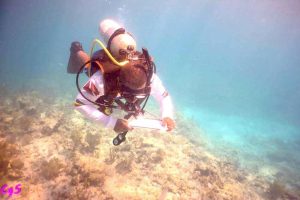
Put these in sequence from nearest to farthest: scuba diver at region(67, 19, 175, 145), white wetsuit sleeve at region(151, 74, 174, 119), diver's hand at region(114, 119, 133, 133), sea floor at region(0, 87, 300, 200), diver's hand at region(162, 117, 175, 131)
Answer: scuba diver at region(67, 19, 175, 145) < diver's hand at region(114, 119, 133, 133) < diver's hand at region(162, 117, 175, 131) < white wetsuit sleeve at region(151, 74, 174, 119) < sea floor at region(0, 87, 300, 200)

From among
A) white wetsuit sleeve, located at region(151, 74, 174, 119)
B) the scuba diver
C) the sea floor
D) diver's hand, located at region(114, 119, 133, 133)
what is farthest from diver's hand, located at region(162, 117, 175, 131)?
the sea floor

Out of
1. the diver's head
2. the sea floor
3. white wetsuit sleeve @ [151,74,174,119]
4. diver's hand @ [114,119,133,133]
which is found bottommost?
the sea floor

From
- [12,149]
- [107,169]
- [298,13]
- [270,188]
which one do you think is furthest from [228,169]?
[298,13]

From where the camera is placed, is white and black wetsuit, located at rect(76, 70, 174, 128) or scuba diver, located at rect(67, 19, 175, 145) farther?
white and black wetsuit, located at rect(76, 70, 174, 128)

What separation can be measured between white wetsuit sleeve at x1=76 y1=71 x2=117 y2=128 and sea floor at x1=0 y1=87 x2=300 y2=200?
11.1 ft

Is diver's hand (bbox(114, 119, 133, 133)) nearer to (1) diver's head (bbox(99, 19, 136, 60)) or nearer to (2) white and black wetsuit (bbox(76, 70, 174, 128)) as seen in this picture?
(2) white and black wetsuit (bbox(76, 70, 174, 128))

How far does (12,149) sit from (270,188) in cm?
1014

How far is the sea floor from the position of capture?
240 inches

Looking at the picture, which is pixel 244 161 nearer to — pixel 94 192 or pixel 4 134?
pixel 94 192

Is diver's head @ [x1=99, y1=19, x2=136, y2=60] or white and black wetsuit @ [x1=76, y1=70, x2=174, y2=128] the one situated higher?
diver's head @ [x1=99, y1=19, x2=136, y2=60]

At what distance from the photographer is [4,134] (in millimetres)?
8891

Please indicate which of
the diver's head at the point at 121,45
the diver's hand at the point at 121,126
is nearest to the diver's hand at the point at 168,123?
the diver's hand at the point at 121,126

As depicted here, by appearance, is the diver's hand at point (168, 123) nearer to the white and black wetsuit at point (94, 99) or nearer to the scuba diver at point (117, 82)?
the scuba diver at point (117, 82)

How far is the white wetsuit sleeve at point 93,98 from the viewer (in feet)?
10.2
